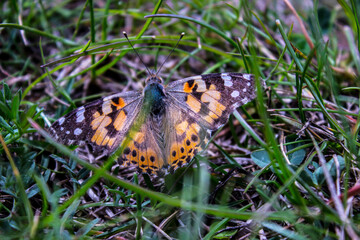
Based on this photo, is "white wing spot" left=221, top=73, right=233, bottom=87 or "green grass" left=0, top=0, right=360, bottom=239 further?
"white wing spot" left=221, top=73, right=233, bottom=87

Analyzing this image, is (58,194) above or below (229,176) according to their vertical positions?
above

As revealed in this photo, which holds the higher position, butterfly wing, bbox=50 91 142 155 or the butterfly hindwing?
butterfly wing, bbox=50 91 142 155

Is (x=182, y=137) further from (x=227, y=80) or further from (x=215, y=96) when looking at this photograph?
(x=227, y=80)

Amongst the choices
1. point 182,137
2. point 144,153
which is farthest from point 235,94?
point 144,153

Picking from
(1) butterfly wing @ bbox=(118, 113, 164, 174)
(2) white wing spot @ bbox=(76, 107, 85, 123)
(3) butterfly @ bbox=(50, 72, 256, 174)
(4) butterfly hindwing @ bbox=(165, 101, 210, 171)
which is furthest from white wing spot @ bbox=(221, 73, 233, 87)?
(2) white wing spot @ bbox=(76, 107, 85, 123)

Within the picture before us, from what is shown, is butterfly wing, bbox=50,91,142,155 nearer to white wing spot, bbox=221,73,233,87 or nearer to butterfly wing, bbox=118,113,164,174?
butterfly wing, bbox=118,113,164,174

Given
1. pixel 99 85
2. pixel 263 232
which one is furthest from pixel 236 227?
pixel 99 85

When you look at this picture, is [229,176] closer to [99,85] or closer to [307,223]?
[307,223]

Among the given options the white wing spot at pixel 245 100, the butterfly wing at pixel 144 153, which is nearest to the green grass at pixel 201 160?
the butterfly wing at pixel 144 153
